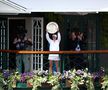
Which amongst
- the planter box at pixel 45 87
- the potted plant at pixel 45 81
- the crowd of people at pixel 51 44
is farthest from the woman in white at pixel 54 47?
the planter box at pixel 45 87

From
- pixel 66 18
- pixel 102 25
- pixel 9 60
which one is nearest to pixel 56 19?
pixel 66 18

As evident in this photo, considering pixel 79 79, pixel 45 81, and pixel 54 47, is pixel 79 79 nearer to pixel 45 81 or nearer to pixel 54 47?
pixel 45 81

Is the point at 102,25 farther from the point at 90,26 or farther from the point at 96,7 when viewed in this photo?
the point at 96,7

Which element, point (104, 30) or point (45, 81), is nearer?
point (45, 81)

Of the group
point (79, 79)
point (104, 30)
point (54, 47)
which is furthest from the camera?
point (104, 30)

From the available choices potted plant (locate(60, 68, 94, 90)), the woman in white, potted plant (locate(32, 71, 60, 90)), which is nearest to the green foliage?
the woman in white

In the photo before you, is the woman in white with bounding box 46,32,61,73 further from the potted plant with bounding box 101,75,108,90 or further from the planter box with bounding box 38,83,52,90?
the potted plant with bounding box 101,75,108,90

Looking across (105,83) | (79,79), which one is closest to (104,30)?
(105,83)

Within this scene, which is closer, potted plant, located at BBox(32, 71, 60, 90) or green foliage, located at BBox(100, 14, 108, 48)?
potted plant, located at BBox(32, 71, 60, 90)

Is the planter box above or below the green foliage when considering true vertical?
below

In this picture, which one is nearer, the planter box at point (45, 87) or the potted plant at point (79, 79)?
the potted plant at point (79, 79)

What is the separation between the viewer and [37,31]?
2048 cm

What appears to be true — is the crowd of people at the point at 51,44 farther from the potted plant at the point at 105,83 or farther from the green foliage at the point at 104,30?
the green foliage at the point at 104,30

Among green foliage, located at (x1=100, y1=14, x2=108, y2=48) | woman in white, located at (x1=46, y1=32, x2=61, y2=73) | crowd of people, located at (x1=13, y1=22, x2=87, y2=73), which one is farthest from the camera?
green foliage, located at (x1=100, y1=14, x2=108, y2=48)
